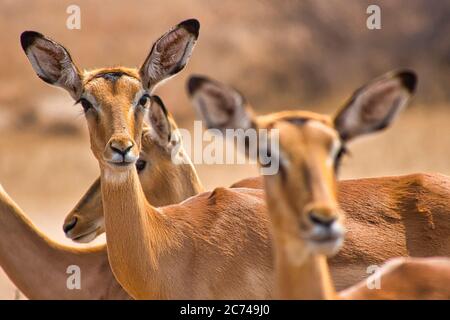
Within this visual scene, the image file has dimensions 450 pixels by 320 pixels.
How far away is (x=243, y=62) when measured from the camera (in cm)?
2139

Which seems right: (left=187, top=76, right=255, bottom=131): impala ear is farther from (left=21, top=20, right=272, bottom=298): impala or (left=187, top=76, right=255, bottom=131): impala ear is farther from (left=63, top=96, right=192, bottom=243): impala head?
(left=63, top=96, right=192, bottom=243): impala head

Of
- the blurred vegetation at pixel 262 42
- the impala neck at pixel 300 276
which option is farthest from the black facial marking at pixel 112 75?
the blurred vegetation at pixel 262 42

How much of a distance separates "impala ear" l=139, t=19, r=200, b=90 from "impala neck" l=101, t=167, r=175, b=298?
69 centimetres

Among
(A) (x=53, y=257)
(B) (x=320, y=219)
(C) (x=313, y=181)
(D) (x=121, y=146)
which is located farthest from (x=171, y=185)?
(B) (x=320, y=219)

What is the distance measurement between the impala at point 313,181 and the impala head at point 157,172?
138 inches

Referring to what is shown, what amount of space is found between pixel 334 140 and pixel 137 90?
2287mm

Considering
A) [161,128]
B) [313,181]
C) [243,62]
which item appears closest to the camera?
[313,181]

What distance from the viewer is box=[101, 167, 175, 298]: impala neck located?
7.25 m

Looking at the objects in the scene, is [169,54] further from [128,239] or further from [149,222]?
[128,239]

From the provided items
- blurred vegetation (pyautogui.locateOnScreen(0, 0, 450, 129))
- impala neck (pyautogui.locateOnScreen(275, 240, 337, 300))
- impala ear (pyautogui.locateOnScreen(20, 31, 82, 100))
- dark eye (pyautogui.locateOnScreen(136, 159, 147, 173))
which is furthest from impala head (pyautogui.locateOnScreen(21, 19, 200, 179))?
blurred vegetation (pyautogui.locateOnScreen(0, 0, 450, 129))

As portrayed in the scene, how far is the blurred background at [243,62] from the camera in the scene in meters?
19.2

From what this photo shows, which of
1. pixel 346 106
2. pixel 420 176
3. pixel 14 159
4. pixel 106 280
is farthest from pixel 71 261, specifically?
pixel 14 159

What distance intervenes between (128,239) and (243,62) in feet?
46.8

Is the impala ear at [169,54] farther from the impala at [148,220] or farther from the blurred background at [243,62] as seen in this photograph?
the blurred background at [243,62]
